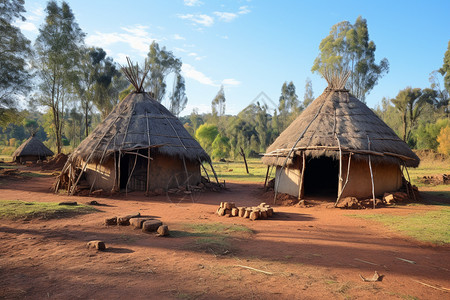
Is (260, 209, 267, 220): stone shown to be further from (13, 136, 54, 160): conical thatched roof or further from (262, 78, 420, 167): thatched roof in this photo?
(13, 136, 54, 160): conical thatched roof

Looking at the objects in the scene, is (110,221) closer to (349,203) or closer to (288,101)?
(349,203)

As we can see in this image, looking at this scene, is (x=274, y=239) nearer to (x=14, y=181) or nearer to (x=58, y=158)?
(x=14, y=181)

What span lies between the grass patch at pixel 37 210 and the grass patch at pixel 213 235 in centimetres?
318

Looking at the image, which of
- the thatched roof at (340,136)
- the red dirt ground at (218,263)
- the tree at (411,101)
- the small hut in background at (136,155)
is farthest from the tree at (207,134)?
the red dirt ground at (218,263)

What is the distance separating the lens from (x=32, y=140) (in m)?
27.8

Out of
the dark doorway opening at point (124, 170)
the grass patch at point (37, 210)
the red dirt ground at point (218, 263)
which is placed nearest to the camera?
the red dirt ground at point (218, 263)

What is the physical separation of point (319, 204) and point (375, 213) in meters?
1.90

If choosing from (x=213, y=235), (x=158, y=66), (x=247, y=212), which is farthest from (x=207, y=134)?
(x=213, y=235)

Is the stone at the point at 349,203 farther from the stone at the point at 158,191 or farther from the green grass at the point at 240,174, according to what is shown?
the green grass at the point at 240,174

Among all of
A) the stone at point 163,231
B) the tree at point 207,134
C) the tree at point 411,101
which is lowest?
the stone at point 163,231

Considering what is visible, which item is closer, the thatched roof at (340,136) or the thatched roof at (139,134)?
the thatched roof at (340,136)

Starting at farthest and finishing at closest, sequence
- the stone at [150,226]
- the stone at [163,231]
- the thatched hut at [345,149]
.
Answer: the thatched hut at [345,149], the stone at [150,226], the stone at [163,231]

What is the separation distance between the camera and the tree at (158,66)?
40.1 meters

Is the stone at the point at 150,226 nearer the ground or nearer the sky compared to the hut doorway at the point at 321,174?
nearer the ground
